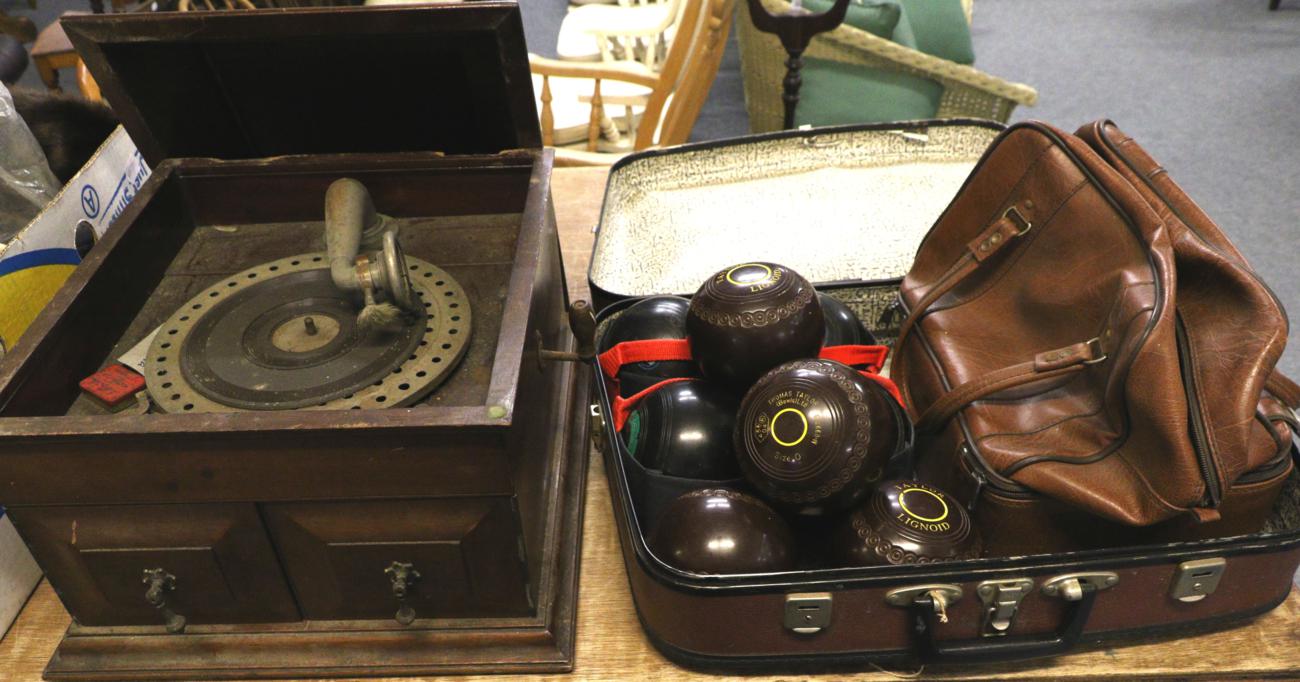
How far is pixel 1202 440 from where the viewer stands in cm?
82

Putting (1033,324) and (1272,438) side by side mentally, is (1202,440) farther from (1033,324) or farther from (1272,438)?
(1033,324)

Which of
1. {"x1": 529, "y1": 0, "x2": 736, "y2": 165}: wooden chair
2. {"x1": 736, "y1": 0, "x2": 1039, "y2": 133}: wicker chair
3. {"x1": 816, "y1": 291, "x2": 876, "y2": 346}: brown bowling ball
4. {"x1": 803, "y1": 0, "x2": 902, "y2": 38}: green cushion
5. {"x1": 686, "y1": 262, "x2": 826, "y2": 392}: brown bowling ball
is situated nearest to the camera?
{"x1": 686, "y1": 262, "x2": 826, "y2": 392}: brown bowling ball

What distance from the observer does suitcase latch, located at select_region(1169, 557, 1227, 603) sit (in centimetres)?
87

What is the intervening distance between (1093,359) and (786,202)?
908 millimetres

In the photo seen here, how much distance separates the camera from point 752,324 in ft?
3.38

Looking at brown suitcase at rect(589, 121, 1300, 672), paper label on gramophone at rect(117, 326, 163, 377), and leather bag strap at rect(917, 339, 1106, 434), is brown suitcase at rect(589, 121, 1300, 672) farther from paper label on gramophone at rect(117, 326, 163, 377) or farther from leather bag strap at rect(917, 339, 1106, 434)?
paper label on gramophone at rect(117, 326, 163, 377)

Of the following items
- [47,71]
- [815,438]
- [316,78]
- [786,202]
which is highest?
[316,78]

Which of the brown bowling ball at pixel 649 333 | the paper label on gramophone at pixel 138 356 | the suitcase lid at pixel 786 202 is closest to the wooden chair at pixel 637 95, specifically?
the suitcase lid at pixel 786 202

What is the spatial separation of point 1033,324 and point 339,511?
781 millimetres

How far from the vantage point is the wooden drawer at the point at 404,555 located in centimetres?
87

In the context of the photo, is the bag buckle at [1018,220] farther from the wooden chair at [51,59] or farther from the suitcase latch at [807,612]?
the wooden chair at [51,59]

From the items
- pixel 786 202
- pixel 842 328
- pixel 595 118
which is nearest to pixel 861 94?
pixel 595 118

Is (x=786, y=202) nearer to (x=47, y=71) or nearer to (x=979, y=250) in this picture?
(x=979, y=250)

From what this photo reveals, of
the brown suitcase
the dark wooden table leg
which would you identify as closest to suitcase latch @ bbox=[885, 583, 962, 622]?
the brown suitcase
